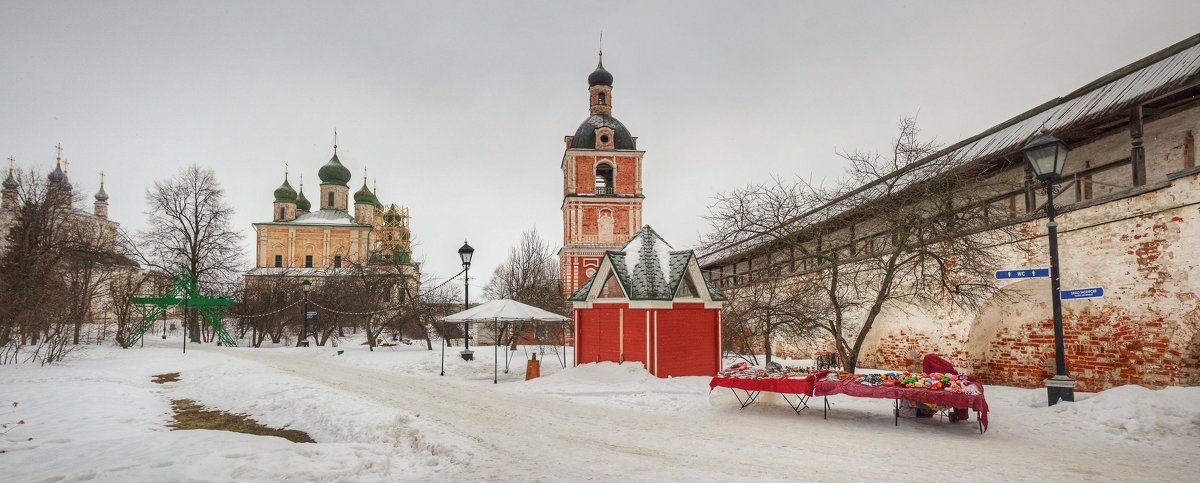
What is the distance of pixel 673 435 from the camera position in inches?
333

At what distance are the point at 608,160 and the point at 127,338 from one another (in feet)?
98.4

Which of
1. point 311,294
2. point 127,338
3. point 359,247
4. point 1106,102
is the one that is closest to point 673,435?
point 1106,102

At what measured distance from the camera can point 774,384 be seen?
32.9 ft

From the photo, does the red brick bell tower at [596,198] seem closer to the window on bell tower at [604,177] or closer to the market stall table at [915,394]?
the window on bell tower at [604,177]

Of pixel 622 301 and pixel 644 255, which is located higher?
pixel 644 255

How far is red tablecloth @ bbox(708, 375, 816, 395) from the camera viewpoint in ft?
31.8

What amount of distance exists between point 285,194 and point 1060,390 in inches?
2873

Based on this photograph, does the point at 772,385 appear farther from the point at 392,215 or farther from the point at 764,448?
the point at 392,215

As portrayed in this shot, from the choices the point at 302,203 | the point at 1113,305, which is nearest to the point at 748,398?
the point at 1113,305

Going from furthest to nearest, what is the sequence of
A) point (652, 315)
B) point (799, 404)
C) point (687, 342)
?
point (687, 342) → point (652, 315) → point (799, 404)

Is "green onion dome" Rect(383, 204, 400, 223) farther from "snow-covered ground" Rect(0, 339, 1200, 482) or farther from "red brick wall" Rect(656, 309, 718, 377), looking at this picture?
"red brick wall" Rect(656, 309, 718, 377)

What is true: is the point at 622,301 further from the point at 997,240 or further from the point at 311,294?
the point at 311,294

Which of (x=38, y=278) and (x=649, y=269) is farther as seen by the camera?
(x=38, y=278)

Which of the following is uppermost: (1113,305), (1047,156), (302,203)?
→ (302,203)
